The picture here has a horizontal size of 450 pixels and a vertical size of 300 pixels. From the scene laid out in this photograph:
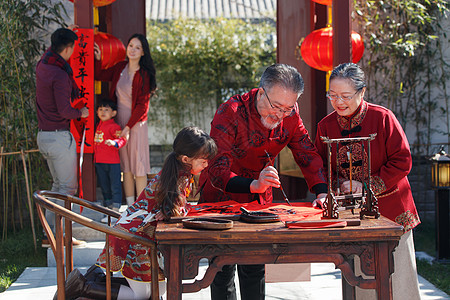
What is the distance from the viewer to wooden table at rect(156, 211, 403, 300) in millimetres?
2178

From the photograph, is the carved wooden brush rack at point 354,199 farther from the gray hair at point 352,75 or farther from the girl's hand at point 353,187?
the gray hair at point 352,75

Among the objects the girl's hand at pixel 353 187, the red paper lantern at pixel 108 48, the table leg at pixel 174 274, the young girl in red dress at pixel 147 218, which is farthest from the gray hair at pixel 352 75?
the red paper lantern at pixel 108 48

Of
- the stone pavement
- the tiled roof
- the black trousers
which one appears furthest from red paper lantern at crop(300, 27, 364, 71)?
the tiled roof

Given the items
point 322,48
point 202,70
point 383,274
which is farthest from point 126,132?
point 202,70

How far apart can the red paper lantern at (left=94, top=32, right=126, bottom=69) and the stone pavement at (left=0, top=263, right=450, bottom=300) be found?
2202mm

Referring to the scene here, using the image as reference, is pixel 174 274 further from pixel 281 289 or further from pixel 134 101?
pixel 134 101

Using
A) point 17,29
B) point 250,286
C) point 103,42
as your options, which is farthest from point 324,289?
point 17,29

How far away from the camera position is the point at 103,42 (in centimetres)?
569

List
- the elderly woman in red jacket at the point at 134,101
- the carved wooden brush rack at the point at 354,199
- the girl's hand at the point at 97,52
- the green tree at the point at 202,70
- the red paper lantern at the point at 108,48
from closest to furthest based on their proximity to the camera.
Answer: the carved wooden brush rack at the point at 354,199 < the girl's hand at the point at 97,52 < the elderly woman in red jacket at the point at 134,101 < the red paper lantern at the point at 108,48 < the green tree at the point at 202,70

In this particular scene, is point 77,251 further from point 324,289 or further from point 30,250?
point 324,289

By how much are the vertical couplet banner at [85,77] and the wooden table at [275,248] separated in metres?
2.97

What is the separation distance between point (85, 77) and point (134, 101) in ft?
1.79

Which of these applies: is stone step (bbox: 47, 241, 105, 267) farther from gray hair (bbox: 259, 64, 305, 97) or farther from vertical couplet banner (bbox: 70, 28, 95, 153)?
gray hair (bbox: 259, 64, 305, 97)

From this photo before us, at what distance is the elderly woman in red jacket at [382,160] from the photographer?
2723 mm
